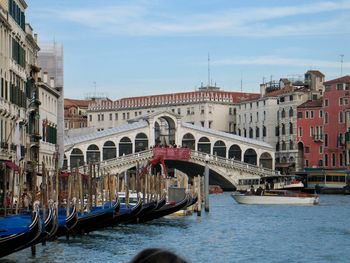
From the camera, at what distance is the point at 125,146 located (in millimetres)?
62531

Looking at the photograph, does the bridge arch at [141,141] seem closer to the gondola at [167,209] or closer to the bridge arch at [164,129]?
the bridge arch at [164,129]

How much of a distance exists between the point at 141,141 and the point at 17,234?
5049 cm

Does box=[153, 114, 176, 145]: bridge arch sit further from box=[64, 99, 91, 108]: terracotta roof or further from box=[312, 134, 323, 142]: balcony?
box=[64, 99, 91, 108]: terracotta roof

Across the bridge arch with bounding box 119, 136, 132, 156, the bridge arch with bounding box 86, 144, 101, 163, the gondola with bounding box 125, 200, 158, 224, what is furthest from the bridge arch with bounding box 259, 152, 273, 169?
the gondola with bounding box 125, 200, 158, 224

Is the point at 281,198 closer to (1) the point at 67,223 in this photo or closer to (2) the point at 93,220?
(2) the point at 93,220

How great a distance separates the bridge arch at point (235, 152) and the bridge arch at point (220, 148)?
21.4 inches

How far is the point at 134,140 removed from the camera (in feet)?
206

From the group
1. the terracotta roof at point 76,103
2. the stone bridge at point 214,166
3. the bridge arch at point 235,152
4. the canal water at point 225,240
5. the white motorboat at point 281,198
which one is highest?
the terracotta roof at point 76,103

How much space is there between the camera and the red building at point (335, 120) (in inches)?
2507

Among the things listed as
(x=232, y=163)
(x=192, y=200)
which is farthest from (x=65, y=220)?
(x=232, y=163)

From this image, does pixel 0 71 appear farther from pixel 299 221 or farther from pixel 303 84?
pixel 303 84

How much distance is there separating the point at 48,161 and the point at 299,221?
1058 centimetres

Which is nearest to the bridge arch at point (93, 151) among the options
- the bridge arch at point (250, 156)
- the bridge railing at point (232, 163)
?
the bridge railing at point (232, 163)

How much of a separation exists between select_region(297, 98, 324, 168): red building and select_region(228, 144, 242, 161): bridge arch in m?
4.92
